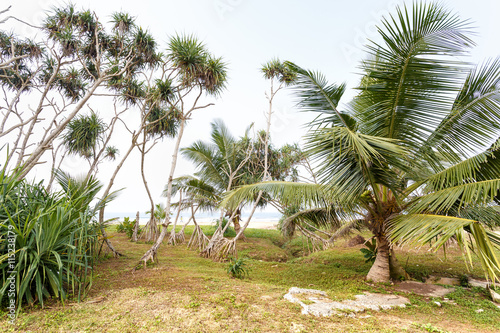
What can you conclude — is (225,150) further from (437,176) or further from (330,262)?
(437,176)

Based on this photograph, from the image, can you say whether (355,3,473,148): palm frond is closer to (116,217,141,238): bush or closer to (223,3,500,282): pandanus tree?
(223,3,500,282): pandanus tree

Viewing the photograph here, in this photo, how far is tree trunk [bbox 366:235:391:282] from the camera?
4.81 m

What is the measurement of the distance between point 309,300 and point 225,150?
7.39 metres

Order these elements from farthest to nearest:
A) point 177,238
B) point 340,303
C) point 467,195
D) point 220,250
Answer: point 177,238 → point 220,250 → point 340,303 → point 467,195

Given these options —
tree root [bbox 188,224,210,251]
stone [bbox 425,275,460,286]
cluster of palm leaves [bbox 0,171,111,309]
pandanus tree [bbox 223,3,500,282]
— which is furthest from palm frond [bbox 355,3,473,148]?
tree root [bbox 188,224,210,251]

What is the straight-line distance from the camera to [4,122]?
7449 mm

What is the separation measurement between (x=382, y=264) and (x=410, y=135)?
2.65m

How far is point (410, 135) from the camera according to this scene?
440cm

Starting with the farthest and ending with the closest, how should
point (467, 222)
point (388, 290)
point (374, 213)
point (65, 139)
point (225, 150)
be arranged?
point (225, 150)
point (65, 139)
point (374, 213)
point (388, 290)
point (467, 222)

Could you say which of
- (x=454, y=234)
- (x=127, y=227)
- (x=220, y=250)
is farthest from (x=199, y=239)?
(x=454, y=234)

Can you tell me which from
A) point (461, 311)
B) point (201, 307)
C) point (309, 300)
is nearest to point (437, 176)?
point (461, 311)

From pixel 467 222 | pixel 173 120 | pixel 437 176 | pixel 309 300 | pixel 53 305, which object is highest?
pixel 173 120

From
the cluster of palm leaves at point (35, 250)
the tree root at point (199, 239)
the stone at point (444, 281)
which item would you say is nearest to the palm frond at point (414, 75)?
the stone at point (444, 281)

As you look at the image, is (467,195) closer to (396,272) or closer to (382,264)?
(382,264)
